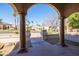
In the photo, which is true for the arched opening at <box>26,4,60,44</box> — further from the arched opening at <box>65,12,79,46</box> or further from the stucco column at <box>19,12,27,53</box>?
the arched opening at <box>65,12,79,46</box>

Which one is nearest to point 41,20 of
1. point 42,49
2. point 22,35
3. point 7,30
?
point 22,35

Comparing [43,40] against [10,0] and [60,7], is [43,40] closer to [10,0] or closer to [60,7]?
[60,7]

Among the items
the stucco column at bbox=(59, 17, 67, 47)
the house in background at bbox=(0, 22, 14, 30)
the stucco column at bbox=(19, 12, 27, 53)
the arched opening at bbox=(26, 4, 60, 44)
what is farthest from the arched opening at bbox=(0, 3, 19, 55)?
the stucco column at bbox=(59, 17, 67, 47)

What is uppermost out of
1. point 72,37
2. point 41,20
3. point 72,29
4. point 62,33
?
point 41,20

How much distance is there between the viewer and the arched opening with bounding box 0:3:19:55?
5438 millimetres

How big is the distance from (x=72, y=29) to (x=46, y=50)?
0.89 metres

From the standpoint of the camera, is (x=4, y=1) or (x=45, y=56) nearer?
(x=4, y=1)

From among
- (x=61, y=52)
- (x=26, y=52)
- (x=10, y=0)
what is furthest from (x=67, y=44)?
(x=10, y=0)

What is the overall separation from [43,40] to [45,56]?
1.98 ft

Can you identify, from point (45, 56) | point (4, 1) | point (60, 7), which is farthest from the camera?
point (60, 7)

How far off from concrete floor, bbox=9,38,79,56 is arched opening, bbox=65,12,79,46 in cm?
18

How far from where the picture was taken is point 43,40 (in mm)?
5918

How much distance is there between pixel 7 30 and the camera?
553 cm

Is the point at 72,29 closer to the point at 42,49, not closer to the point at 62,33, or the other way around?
the point at 62,33
